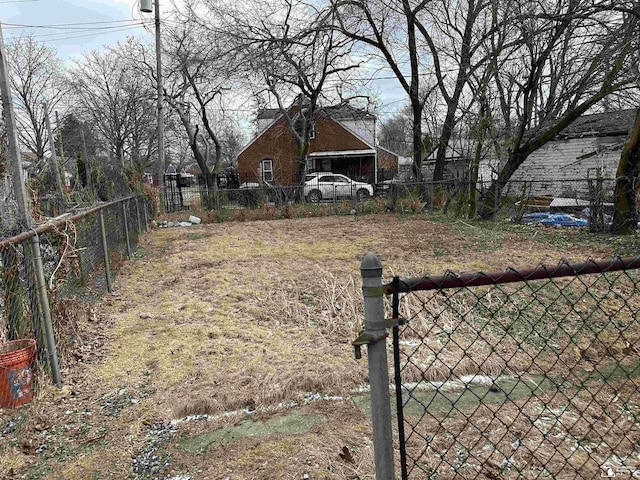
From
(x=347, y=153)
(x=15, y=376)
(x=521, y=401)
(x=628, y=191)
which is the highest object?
(x=347, y=153)

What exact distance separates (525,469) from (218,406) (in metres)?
1.91

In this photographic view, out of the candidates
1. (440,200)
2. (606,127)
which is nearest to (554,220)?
(440,200)

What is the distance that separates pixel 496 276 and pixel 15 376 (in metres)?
3.18

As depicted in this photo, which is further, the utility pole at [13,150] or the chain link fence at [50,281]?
the utility pole at [13,150]

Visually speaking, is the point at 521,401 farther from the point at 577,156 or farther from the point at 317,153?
the point at 317,153

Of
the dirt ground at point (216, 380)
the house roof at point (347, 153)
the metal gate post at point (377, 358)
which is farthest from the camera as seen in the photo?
Answer: the house roof at point (347, 153)

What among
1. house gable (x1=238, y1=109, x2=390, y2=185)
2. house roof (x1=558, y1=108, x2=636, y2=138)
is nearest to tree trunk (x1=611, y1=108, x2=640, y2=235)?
house roof (x1=558, y1=108, x2=636, y2=138)

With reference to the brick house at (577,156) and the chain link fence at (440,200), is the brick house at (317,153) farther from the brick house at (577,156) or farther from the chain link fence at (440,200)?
the brick house at (577,156)

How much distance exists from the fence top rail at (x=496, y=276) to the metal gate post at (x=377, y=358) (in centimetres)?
7

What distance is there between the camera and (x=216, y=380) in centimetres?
331

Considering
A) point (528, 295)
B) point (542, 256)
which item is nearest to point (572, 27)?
point (542, 256)

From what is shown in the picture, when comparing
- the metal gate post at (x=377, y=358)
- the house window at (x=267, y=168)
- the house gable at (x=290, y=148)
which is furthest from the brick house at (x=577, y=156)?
the metal gate post at (x=377, y=358)

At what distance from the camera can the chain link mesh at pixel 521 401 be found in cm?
226

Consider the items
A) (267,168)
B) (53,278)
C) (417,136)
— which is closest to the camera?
(53,278)
